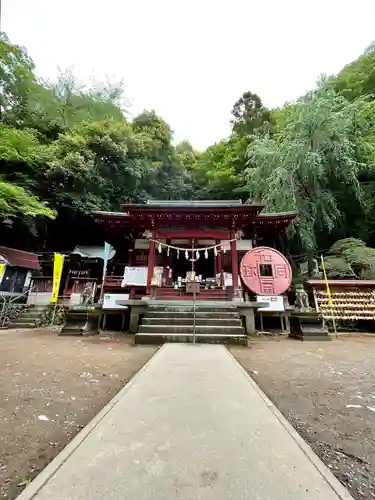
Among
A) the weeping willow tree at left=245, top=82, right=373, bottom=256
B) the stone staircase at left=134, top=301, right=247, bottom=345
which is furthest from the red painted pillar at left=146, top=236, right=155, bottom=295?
the weeping willow tree at left=245, top=82, right=373, bottom=256

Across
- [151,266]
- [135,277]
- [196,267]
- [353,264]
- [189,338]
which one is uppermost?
[196,267]

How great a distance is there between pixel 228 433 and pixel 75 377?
263 cm

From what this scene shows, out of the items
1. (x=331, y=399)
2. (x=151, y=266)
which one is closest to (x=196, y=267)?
(x=151, y=266)

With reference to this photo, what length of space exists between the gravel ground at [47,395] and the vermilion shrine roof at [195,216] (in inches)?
218

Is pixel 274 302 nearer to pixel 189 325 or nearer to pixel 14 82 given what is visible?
pixel 189 325

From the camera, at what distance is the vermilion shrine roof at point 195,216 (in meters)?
9.60

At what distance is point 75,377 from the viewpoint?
3.59m

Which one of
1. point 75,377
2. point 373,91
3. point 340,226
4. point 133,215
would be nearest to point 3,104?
Result: point 133,215

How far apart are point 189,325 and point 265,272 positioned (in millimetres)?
4463

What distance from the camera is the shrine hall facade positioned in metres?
9.51

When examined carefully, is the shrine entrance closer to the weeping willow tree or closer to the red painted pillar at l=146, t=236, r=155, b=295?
the red painted pillar at l=146, t=236, r=155, b=295

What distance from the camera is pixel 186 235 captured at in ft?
34.1

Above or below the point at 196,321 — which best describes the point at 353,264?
above

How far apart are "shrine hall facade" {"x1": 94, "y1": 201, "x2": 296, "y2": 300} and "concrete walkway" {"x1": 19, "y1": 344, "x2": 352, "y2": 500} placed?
21.7 feet
